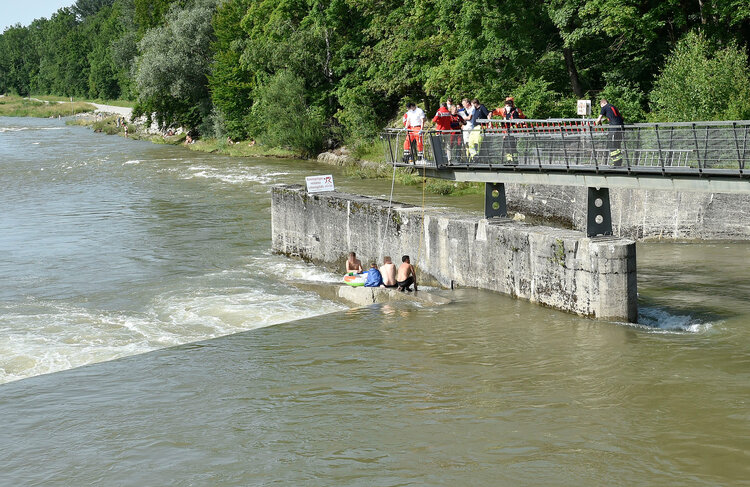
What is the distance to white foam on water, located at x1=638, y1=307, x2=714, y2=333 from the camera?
16.1 meters

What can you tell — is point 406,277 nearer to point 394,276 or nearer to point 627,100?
point 394,276

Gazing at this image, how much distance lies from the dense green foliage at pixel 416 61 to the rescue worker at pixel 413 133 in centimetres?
1106

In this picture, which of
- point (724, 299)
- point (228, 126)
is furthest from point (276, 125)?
point (724, 299)

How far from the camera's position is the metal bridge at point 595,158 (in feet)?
50.3

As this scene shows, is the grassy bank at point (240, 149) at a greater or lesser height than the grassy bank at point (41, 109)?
lesser

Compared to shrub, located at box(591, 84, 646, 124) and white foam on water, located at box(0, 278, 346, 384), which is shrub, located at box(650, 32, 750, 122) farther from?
white foam on water, located at box(0, 278, 346, 384)

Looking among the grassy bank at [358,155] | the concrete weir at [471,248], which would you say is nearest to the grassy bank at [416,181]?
the grassy bank at [358,155]

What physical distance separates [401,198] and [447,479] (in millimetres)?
24755

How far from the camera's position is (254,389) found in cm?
1392

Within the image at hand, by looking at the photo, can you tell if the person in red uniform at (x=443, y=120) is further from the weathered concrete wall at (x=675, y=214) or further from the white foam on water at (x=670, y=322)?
the white foam on water at (x=670, y=322)

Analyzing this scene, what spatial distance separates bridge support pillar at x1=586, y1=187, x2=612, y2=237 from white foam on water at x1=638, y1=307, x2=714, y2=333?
1817mm

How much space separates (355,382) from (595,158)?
667cm

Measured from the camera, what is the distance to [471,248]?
762 inches

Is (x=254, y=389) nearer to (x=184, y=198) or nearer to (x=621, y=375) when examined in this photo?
(x=621, y=375)
